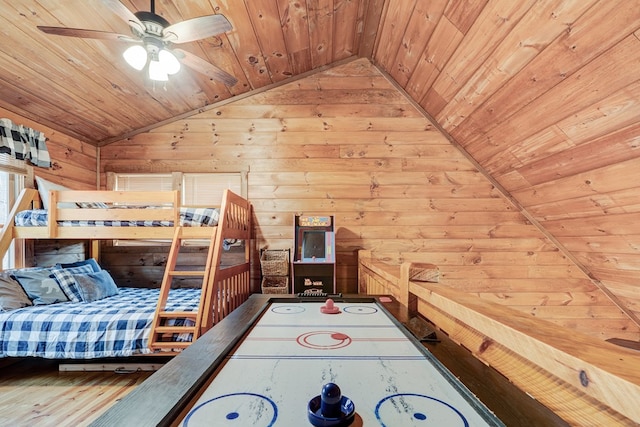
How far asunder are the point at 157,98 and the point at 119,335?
7.08ft

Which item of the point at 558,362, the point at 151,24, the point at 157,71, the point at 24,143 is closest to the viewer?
the point at 558,362

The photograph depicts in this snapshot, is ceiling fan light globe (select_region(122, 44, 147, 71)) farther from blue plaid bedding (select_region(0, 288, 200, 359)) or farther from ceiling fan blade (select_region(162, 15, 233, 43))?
blue plaid bedding (select_region(0, 288, 200, 359))

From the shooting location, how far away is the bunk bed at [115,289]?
2266 mm

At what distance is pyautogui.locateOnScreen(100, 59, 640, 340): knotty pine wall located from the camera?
341 centimetres

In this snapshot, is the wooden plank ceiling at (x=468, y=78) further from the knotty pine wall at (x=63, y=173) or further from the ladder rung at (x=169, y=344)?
the ladder rung at (x=169, y=344)

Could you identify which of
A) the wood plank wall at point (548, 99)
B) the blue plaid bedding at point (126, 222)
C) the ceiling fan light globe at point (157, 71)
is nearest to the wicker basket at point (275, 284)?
the blue plaid bedding at point (126, 222)

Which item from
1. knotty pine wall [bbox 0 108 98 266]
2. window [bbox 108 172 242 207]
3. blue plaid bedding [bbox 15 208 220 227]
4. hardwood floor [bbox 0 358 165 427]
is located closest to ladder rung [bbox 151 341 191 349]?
hardwood floor [bbox 0 358 165 427]

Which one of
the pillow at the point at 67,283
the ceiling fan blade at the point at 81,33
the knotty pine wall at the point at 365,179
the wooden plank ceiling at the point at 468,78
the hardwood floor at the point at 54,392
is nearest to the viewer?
the ceiling fan blade at the point at 81,33

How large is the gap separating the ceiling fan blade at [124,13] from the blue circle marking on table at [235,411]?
1804 millimetres

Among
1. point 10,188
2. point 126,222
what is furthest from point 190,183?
point 10,188

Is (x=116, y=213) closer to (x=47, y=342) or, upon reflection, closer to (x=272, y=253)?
(x=47, y=342)

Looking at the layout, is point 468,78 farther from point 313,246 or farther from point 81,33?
point 81,33

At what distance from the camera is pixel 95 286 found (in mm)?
2879

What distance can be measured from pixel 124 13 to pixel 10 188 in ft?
7.49
